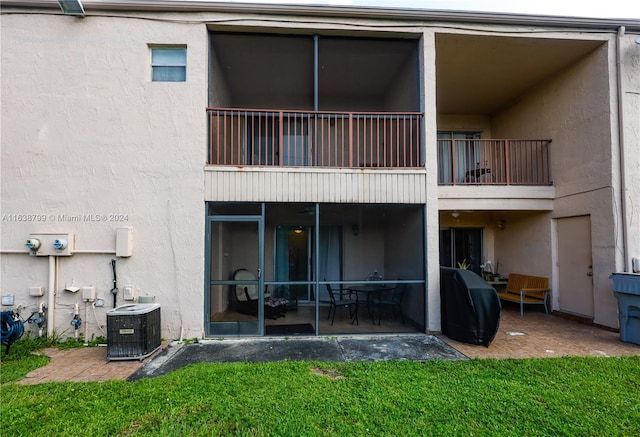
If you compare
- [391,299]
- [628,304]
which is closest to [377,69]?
[391,299]

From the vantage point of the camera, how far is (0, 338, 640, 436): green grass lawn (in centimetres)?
285

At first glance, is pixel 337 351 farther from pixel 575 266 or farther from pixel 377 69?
pixel 377 69

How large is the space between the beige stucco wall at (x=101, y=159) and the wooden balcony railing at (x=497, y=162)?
5513mm

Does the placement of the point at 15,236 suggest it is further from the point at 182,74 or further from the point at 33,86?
the point at 182,74

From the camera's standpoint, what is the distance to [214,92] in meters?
6.45

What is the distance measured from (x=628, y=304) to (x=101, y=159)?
915cm

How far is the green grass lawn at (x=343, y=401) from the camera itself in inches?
112

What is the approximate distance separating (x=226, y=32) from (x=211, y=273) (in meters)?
4.43

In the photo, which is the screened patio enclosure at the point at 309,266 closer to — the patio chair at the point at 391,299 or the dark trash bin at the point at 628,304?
the patio chair at the point at 391,299

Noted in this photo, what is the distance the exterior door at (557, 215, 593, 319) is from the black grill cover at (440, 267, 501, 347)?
2.98 meters

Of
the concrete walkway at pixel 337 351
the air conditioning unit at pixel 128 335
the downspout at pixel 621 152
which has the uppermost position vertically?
the downspout at pixel 621 152

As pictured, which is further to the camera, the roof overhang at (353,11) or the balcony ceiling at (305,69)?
the balcony ceiling at (305,69)

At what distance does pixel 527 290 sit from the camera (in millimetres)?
7145

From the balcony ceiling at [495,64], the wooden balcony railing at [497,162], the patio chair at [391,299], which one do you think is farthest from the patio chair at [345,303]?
the balcony ceiling at [495,64]
